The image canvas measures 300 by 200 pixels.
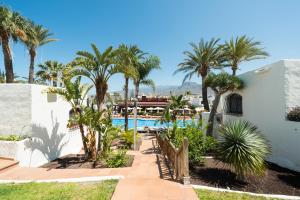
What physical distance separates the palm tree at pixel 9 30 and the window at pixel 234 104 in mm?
17039

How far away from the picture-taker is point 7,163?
8.50 m

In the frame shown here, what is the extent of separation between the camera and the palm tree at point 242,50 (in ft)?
77.6

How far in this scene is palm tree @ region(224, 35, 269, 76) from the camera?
931 inches

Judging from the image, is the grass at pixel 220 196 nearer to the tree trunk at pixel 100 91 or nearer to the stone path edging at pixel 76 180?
the stone path edging at pixel 76 180

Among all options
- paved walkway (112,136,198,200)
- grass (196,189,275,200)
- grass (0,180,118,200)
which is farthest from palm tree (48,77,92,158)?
grass (196,189,275,200)

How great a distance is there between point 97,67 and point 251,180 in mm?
8507

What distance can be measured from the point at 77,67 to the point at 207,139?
289 inches

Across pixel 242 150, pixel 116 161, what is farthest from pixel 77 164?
pixel 242 150

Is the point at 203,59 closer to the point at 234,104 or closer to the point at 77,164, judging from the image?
the point at 234,104

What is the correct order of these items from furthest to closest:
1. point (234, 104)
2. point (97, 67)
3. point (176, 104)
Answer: point (176, 104) < point (234, 104) < point (97, 67)

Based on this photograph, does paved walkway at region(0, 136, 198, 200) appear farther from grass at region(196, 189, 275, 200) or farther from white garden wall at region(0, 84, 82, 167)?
white garden wall at region(0, 84, 82, 167)

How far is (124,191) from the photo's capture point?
6117mm

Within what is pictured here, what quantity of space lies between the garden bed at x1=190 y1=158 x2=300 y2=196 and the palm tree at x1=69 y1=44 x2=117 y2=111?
19.3 ft

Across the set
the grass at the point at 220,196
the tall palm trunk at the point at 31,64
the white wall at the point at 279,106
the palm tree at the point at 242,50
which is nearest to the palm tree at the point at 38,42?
the tall palm trunk at the point at 31,64
